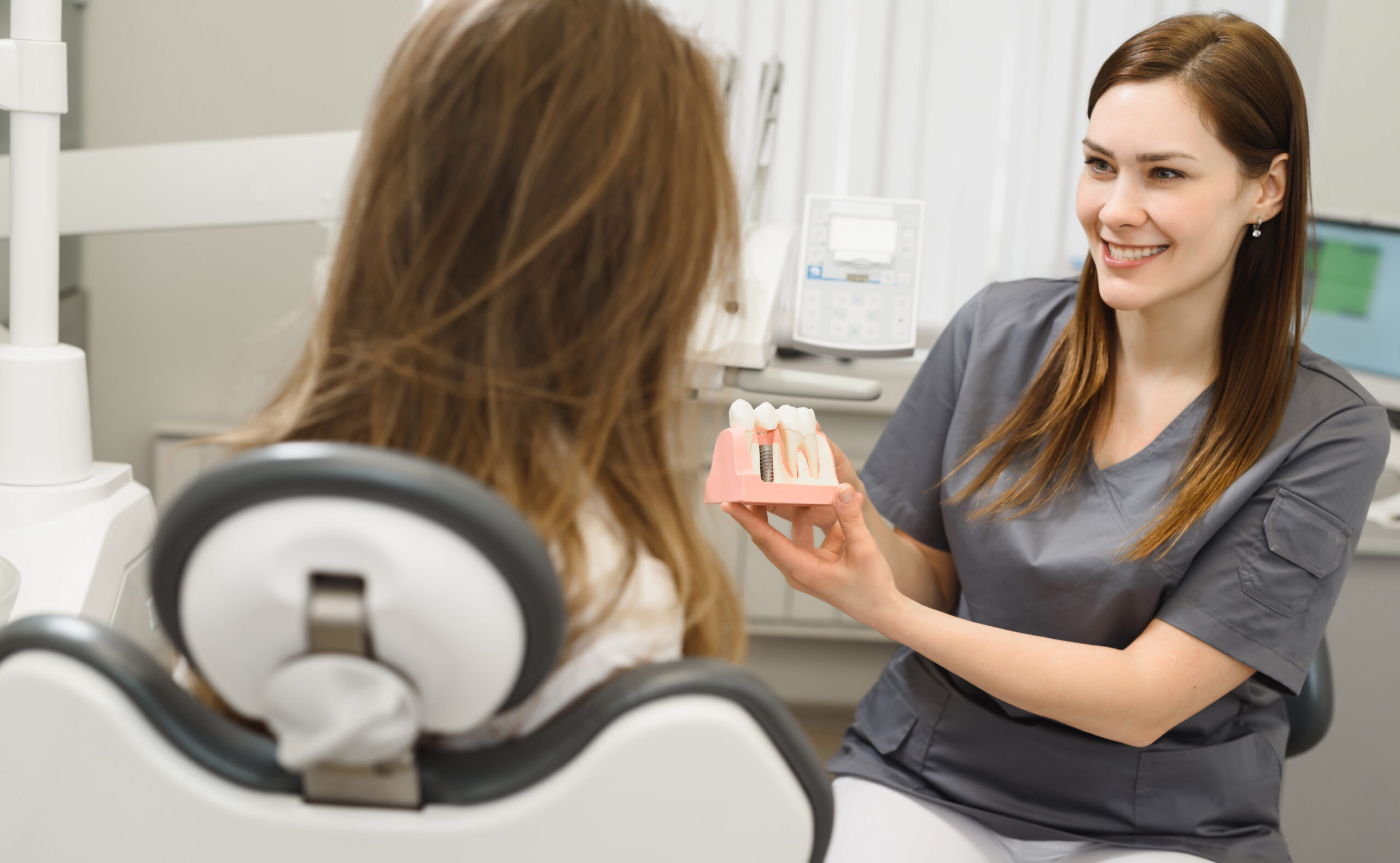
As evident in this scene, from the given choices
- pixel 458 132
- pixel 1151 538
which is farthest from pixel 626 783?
pixel 1151 538

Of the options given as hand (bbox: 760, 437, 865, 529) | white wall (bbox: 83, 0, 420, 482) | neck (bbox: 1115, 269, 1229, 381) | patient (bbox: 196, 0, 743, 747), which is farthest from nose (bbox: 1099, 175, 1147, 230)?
white wall (bbox: 83, 0, 420, 482)

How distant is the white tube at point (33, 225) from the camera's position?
35.2 inches

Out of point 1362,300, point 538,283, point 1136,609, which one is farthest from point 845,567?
point 1362,300

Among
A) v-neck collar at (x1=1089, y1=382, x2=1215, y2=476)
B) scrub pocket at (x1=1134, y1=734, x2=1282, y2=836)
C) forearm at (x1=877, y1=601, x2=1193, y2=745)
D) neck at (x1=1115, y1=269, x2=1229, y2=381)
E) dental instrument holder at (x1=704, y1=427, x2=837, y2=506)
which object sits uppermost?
neck at (x1=1115, y1=269, x2=1229, y2=381)

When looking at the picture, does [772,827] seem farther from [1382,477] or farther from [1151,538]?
[1382,477]

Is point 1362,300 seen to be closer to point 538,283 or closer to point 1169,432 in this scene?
point 1169,432

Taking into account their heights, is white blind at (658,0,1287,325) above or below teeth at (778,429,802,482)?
above

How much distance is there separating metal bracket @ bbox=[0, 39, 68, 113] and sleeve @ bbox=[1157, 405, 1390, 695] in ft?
3.44

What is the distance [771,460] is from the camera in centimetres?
103

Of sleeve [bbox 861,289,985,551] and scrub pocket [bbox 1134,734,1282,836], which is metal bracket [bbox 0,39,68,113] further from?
scrub pocket [bbox 1134,734,1282,836]

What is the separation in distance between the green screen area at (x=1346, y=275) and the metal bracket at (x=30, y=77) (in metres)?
1.74

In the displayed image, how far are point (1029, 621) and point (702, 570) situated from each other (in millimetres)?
642

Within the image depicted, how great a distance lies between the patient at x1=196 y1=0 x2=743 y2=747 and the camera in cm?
57

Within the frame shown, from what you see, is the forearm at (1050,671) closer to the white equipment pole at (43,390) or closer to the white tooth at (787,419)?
the white tooth at (787,419)
